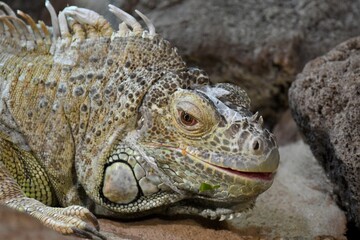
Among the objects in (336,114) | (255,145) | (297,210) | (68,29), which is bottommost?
(297,210)

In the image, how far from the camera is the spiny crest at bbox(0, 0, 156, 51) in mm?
4402

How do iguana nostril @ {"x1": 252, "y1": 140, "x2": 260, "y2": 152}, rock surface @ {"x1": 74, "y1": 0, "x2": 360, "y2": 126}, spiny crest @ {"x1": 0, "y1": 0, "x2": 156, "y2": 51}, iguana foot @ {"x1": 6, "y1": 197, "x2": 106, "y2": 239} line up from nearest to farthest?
iguana foot @ {"x1": 6, "y1": 197, "x2": 106, "y2": 239}
iguana nostril @ {"x1": 252, "y1": 140, "x2": 260, "y2": 152}
spiny crest @ {"x1": 0, "y1": 0, "x2": 156, "y2": 51}
rock surface @ {"x1": 74, "y1": 0, "x2": 360, "y2": 126}

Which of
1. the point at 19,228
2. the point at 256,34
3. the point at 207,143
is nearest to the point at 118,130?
the point at 207,143

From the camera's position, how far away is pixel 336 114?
15.7 ft

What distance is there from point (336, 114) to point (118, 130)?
1.76m

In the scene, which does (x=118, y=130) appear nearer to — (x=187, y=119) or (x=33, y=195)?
(x=187, y=119)

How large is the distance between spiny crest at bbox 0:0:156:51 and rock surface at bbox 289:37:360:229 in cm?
150

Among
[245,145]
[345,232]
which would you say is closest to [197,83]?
[245,145]

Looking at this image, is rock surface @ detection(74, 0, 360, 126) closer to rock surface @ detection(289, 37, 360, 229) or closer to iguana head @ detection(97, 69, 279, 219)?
rock surface @ detection(289, 37, 360, 229)

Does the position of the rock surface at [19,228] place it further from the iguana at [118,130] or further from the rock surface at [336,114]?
the rock surface at [336,114]

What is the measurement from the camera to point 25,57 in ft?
14.7

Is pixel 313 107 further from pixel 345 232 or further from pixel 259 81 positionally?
pixel 259 81

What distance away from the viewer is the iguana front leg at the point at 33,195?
3.47 m

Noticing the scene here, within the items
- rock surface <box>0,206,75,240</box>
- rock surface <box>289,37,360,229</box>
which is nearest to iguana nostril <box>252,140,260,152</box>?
rock surface <box>289,37,360,229</box>
